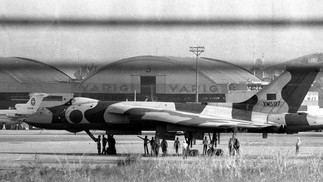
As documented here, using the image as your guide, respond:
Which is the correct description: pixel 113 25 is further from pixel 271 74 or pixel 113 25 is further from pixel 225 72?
pixel 271 74

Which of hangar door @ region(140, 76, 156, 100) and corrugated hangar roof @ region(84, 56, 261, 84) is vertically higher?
corrugated hangar roof @ region(84, 56, 261, 84)

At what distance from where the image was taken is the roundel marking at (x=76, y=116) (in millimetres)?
29531

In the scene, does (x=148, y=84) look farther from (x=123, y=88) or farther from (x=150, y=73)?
(x=150, y=73)

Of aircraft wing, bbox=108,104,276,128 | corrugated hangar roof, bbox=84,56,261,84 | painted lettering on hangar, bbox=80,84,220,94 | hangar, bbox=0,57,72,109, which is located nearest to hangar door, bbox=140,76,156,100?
painted lettering on hangar, bbox=80,84,220,94

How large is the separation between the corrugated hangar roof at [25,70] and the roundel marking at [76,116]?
78.7 ft

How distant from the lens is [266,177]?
13.3 metres

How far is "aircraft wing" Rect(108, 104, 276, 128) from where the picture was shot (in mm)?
28203

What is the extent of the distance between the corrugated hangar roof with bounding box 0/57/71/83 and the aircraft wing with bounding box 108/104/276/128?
22729 millimetres

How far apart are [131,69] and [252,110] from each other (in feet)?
80.6

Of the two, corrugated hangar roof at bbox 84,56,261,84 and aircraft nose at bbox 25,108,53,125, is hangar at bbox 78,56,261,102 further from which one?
aircraft nose at bbox 25,108,53,125

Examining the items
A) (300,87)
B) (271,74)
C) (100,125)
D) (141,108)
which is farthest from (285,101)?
(271,74)

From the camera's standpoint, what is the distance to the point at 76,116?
29.5 metres

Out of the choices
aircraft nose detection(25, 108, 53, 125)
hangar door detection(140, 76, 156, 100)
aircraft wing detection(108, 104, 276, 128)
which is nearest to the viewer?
hangar door detection(140, 76, 156, 100)

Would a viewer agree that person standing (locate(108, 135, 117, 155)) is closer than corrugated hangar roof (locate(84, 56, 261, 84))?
No
